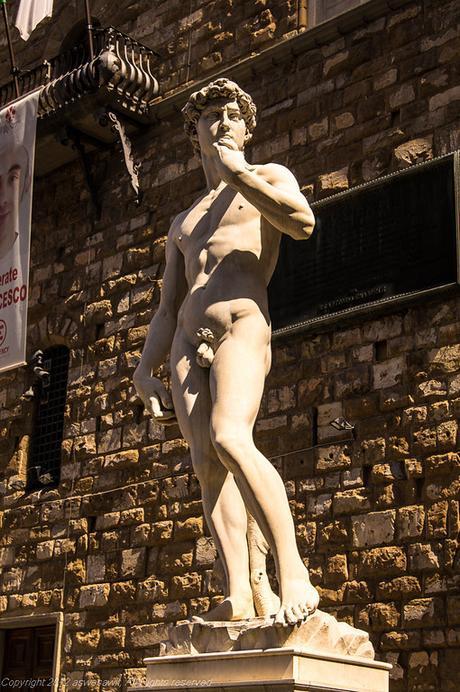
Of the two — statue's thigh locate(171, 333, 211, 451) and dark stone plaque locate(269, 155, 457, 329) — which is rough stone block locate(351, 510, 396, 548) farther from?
statue's thigh locate(171, 333, 211, 451)

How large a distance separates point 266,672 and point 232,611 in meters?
0.40

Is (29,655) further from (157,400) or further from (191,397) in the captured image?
(191,397)

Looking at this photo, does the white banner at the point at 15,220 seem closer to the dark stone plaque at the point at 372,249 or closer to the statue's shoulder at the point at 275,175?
the dark stone plaque at the point at 372,249

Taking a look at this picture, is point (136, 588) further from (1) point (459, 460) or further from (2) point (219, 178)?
(2) point (219, 178)

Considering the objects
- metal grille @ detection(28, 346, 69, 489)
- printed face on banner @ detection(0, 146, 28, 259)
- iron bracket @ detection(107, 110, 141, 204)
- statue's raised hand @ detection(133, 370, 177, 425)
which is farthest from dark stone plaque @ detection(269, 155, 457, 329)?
statue's raised hand @ detection(133, 370, 177, 425)

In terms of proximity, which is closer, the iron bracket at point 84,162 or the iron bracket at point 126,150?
the iron bracket at point 126,150

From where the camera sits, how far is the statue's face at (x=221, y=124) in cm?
538

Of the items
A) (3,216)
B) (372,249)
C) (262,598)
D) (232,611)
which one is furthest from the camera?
(3,216)

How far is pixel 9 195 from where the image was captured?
36.7 feet

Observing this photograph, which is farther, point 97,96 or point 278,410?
point 97,96

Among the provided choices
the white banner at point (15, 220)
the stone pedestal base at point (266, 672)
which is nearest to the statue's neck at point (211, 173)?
the stone pedestal base at point (266, 672)

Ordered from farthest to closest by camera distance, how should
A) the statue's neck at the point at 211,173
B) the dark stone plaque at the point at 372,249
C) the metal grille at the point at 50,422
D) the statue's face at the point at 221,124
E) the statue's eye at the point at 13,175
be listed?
the metal grille at the point at 50,422 < the statue's eye at the point at 13,175 < the dark stone plaque at the point at 372,249 < the statue's neck at the point at 211,173 < the statue's face at the point at 221,124

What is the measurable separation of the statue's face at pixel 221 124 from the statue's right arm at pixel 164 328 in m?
0.50

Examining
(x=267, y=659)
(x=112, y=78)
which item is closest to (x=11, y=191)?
(x=112, y=78)
